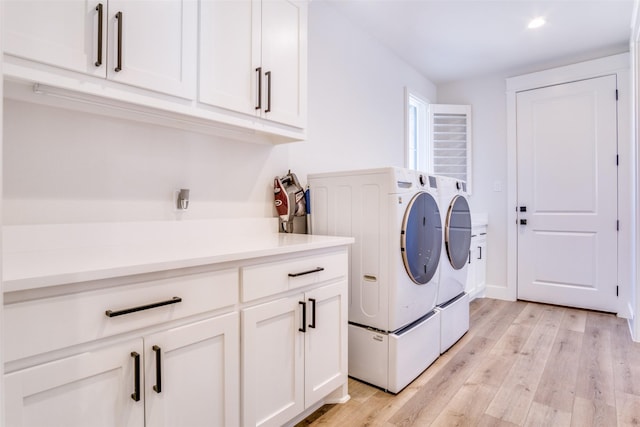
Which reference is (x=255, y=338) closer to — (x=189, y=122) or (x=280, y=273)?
(x=280, y=273)

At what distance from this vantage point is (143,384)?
99 centimetres

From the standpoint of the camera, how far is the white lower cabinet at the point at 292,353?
1.28 metres

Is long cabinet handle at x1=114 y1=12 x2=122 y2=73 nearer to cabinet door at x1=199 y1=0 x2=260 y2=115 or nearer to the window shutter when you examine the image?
cabinet door at x1=199 y1=0 x2=260 y2=115

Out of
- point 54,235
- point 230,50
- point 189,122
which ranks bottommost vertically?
point 54,235

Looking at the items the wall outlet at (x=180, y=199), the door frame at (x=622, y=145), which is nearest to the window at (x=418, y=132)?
the door frame at (x=622, y=145)

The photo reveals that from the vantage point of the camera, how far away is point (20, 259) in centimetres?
106

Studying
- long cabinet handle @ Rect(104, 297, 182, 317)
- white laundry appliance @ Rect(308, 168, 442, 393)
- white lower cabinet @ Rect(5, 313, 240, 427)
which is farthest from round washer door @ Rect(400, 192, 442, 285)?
long cabinet handle @ Rect(104, 297, 182, 317)

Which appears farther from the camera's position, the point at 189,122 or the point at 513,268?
the point at 513,268

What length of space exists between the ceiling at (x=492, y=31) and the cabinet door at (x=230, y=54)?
123 cm

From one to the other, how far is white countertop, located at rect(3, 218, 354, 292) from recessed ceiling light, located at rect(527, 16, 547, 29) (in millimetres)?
2441

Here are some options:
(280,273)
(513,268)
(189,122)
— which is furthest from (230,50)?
(513,268)

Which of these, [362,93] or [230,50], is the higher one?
[362,93]

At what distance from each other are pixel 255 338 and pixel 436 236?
137cm

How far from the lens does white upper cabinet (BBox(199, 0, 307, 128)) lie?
1.43 metres
